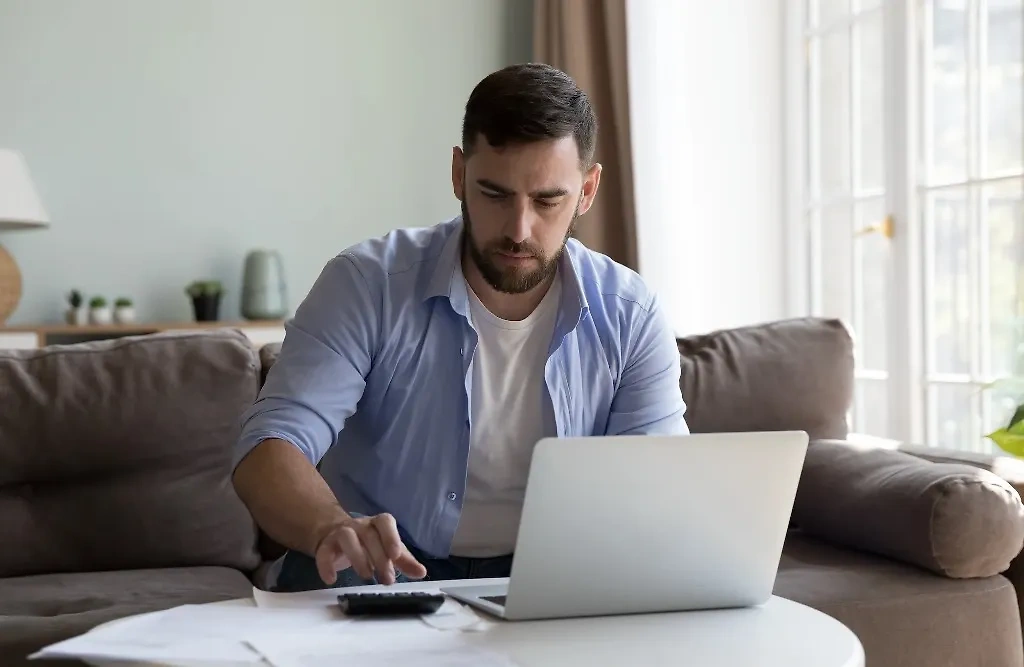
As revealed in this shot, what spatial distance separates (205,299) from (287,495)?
102 inches

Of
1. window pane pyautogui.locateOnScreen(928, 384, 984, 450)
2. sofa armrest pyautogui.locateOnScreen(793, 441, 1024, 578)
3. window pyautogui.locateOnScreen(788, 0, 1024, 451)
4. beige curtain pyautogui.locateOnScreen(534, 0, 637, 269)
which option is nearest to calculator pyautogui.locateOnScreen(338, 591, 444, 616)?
sofa armrest pyautogui.locateOnScreen(793, 441, 1024, 578)

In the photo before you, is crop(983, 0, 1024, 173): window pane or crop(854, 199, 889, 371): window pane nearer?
crop(983, 0, 1024, 173): window pane

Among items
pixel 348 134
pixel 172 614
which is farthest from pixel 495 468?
pixel 348 134

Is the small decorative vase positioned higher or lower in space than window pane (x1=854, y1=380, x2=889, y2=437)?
higher

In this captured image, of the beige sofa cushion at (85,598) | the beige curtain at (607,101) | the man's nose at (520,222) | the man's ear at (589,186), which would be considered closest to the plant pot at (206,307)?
the beige curtain at (607,101)

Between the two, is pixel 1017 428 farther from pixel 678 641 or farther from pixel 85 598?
pixel 85 598

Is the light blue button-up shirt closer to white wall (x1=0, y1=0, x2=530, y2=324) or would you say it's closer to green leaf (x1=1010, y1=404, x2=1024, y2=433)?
green leaf (x1=1010, y1=404, x2=1024, y2=433)

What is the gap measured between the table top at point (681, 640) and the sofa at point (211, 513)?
712mm

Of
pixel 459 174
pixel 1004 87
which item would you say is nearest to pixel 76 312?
pixel 459 174

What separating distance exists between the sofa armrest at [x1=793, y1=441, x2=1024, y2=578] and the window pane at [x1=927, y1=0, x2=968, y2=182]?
1285mm

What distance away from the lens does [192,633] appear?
102 cm

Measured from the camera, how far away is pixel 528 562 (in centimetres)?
108

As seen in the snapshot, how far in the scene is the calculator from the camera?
1.12m

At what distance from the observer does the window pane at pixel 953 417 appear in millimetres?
3098
